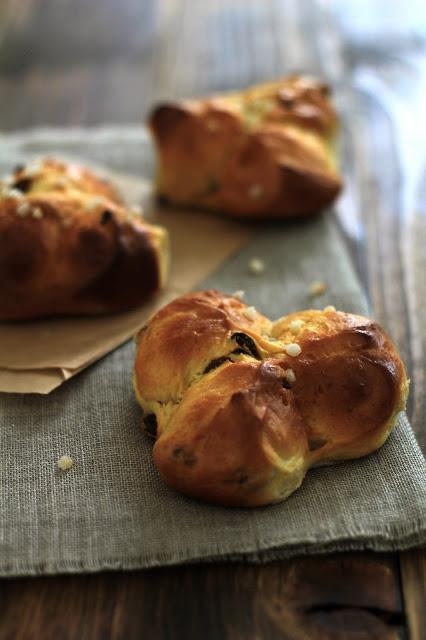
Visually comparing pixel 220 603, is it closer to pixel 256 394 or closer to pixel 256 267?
pixel 256 394

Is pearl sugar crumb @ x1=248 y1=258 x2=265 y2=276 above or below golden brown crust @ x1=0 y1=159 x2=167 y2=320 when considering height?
below

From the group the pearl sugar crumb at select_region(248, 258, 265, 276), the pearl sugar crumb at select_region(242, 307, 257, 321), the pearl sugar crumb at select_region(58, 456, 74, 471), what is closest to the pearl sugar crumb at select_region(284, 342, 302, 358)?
the pearl sugar crumb at select_region(242, 307, 257, 321)

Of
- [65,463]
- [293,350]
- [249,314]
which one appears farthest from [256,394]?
[65,463]

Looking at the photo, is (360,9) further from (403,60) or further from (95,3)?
(95,3)

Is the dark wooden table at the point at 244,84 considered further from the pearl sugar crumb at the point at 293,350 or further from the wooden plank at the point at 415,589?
the pearl sugar crumb at the point at 293,350

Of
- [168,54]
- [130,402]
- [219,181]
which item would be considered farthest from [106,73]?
[130,402]

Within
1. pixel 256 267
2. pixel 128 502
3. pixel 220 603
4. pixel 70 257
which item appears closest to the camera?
pixel 220 603

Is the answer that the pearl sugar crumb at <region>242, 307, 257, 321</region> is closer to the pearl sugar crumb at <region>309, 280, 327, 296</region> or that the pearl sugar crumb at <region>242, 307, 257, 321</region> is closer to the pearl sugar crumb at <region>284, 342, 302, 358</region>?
the pearl sugar crumb at <region>284, 342, 302, 358</region>
